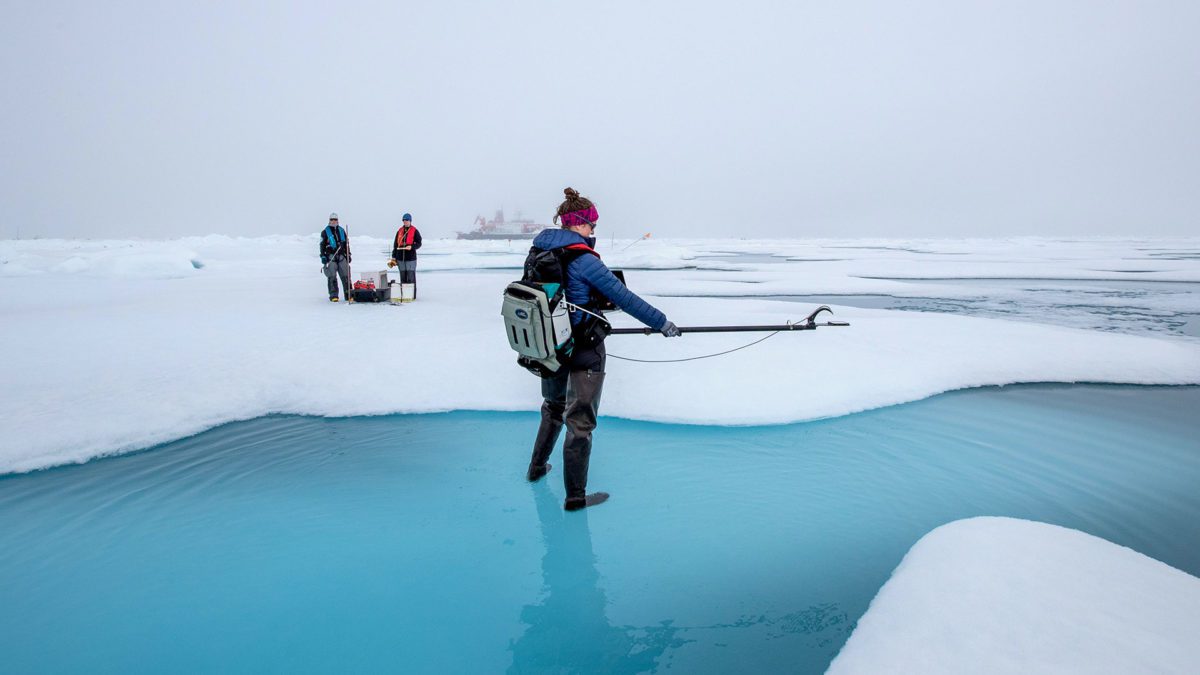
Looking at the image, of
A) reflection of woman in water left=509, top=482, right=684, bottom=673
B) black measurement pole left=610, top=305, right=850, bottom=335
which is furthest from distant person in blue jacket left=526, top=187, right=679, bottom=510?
reflection of woman in water left=509, top=482, right=684, bottom=673

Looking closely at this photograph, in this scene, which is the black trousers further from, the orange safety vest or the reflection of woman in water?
the orange safety vest

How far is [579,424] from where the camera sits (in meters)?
3.32

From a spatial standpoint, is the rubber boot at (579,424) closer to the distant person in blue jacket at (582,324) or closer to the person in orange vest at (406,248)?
the distant person in blue jacket at (582,324)

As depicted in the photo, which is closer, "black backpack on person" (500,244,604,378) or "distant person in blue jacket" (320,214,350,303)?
"black backpack on person" (500,244,604,378)

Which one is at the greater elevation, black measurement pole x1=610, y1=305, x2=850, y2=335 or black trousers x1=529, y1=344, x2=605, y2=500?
black measurement pole x1=610, y1=305, x2=850, y2=335

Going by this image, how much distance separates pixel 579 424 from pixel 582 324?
622 mm

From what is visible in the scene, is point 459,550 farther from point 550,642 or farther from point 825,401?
point 825,401

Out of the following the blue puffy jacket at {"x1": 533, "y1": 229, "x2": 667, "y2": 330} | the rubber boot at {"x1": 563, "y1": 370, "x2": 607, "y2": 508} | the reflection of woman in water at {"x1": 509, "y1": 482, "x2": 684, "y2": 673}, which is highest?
the blue puffy jacket at {"x1": 533, "y1": 229, "x2": 667, "y2": 330}

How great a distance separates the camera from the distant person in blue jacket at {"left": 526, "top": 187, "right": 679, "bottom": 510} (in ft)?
10.3

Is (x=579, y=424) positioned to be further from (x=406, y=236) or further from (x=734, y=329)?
(x=406, y=236)

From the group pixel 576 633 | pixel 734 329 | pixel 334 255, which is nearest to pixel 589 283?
pixel 734 329

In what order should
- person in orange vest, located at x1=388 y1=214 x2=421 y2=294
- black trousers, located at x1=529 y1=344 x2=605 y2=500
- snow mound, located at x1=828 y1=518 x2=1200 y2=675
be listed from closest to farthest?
1. snow mound, located at x1=828 y1=518 x2=1200 y2=675
2. black trousers, located at x1=529 y1=344 x2=605 y2=500
3. person in orange vest, located at x1=388 y1=214 x2=421 y2=294

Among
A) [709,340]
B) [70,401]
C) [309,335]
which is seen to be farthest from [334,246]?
[709,340]

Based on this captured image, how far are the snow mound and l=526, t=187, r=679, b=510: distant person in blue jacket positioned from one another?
1697mm
